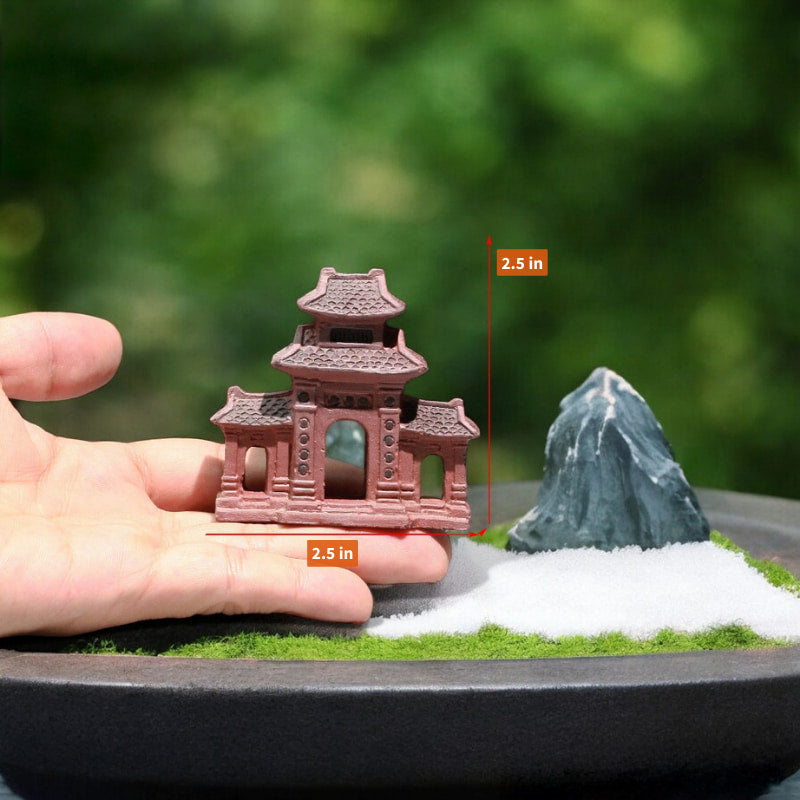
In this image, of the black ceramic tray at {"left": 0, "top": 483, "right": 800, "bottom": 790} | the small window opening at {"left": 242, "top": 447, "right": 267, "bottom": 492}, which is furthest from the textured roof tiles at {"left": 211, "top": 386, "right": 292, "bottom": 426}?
the black ceramic tray at {"left": 0, "top": 483, "right": 800, "bottom": 790}

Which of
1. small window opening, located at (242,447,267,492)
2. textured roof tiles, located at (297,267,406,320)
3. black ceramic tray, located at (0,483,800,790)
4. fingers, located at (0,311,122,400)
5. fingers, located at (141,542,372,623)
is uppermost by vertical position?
textured roof tiles, located at (297,267,406,320)

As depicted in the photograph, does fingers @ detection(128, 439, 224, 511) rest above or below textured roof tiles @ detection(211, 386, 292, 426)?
below

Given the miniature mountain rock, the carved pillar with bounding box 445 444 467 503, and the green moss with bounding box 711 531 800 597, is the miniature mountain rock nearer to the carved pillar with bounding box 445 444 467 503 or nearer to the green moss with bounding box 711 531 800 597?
the green moss with bounding box 711 531 800 597

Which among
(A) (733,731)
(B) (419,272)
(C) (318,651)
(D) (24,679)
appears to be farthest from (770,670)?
(B) (419,272)

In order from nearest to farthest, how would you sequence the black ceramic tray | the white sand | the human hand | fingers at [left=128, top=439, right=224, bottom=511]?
the black ceramic tray, the human hand, the white sand, fingers at [left=128, top=439, right=224, bottom=511]

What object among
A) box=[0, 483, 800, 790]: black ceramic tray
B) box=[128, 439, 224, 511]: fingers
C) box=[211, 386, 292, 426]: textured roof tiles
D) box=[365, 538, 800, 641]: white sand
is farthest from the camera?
box=[128, 439, 224, 511]: fingers

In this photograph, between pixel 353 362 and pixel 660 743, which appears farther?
pixel 353 362

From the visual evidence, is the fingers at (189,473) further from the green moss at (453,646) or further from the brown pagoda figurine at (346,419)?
the green moss at (453,646)

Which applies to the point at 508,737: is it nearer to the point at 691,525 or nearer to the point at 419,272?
the point at 691,525
